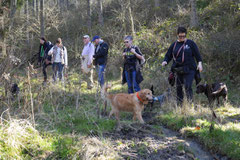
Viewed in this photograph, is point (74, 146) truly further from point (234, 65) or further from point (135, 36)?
point (135, 36)

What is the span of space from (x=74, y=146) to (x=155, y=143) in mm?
1503

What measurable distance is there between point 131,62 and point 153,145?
3.06 meters

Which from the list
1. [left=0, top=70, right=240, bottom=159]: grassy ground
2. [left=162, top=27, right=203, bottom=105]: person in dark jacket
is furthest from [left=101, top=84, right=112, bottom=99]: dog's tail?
[left=162, top=27, right=203, bottom=105]: person in dark jacket

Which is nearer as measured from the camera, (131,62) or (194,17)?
(131,62)

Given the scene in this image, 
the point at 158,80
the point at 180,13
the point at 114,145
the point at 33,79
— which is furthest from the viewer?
the point at 180,13

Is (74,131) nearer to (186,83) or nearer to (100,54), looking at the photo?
(186,83)

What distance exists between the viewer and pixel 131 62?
Result: 22.6 feet

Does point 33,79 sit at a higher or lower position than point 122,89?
higher

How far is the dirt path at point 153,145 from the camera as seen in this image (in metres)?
4.02

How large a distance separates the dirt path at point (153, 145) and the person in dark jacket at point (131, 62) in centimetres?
212

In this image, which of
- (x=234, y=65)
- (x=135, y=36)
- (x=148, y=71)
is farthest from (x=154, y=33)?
(x=234, y=65)

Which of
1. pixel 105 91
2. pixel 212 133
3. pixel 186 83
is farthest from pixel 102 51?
pixel 212 133

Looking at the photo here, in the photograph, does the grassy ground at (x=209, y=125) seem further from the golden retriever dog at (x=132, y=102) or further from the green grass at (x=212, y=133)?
the golden retriever dog at (x=132, y=102)

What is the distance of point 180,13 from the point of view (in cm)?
1569
